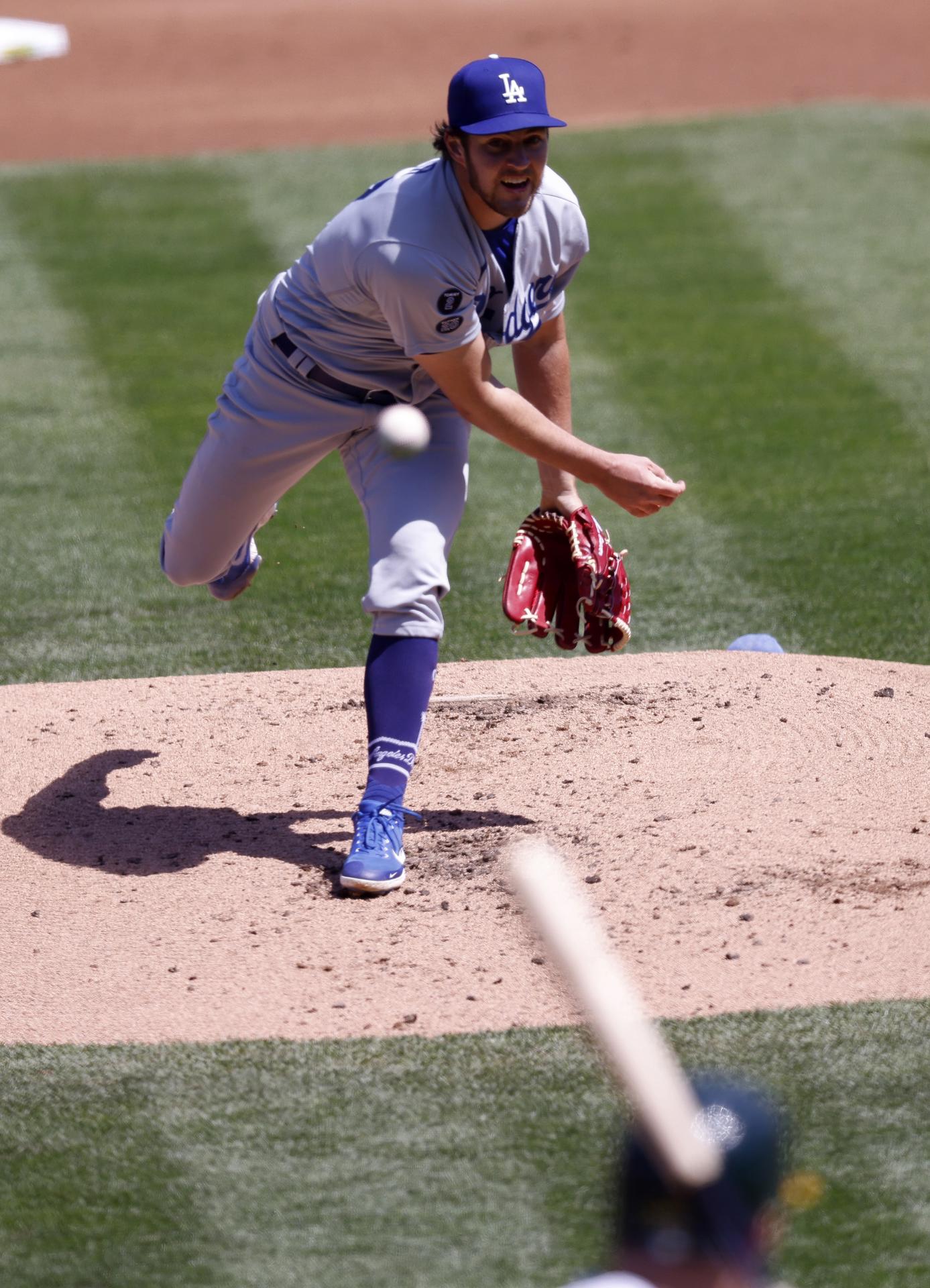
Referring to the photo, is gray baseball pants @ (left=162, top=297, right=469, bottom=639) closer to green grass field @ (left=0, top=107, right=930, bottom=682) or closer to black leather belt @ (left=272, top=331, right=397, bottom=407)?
black leather belt @ (left=272, top=331, right=397, bottom=407)

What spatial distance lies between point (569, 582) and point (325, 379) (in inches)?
33.0

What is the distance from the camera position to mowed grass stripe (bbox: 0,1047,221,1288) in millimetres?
2828

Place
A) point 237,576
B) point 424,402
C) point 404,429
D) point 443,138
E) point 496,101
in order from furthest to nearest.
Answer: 1. point 237,576
2. point 424,402
3. point 443,138
4. point 496,101
5. point 404,429

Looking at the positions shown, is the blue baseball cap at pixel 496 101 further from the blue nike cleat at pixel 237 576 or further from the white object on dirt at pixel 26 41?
the white object on dirt at pixel 26 41

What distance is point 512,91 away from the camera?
Answer: 392cm

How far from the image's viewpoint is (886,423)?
7.98m

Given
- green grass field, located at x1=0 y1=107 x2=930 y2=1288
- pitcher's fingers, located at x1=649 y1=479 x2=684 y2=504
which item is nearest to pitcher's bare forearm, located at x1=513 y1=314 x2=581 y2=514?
pitcher's fingers, located at x1=649 y1=479 x2=684 y2=504

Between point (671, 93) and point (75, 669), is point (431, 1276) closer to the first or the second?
point (75, 669)

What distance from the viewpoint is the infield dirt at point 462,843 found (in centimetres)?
374

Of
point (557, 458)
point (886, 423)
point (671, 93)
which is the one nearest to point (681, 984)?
point (557, 458)

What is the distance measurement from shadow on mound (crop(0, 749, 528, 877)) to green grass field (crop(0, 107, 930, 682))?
4.13 ft

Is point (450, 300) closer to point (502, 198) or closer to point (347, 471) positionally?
point (502, 198)

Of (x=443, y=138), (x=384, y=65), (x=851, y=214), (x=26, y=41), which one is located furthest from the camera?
(x=384, y=65)

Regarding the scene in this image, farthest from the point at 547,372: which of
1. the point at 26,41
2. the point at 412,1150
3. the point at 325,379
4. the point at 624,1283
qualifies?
the point at 26,41
